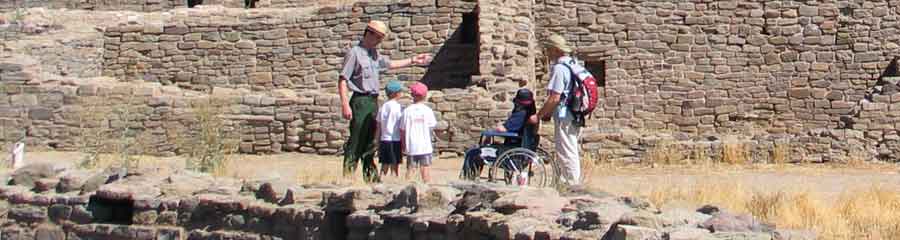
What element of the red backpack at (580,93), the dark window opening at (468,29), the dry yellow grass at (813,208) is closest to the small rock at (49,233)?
the red backpack at (580,93)

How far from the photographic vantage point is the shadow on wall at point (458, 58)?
2036 cm

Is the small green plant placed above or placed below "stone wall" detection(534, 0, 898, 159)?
below

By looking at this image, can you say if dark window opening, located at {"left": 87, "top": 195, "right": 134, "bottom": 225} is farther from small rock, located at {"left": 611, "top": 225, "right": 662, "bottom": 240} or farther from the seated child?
small rock, located at {"left": 611, "top": 225, "right": 662, "bottom": 240}

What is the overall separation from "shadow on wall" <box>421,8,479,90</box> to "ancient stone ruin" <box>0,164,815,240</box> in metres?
8.55

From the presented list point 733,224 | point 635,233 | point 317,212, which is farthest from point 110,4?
point 635,233

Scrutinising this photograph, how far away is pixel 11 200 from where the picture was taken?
12.2m

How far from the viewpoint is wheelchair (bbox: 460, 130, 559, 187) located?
471 inches

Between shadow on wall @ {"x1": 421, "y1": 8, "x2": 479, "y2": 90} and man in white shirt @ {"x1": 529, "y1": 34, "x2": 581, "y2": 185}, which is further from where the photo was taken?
shadow on wall @ {"x1": 421, "y1": 8, "x2": 479, "y2": 90}

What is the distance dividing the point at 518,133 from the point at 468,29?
790 cm

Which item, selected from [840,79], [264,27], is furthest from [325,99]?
[840,79]

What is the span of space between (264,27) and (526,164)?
9789 mm

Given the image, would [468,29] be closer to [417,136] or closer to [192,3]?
[192,3]

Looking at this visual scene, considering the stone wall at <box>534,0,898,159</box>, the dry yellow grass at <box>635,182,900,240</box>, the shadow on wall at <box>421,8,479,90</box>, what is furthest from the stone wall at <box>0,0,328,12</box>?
the dry yellow grass at <box>635,182,900,240</box>

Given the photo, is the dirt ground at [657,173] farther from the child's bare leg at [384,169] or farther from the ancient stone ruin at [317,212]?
the ancient stone ruin at [317,212]
